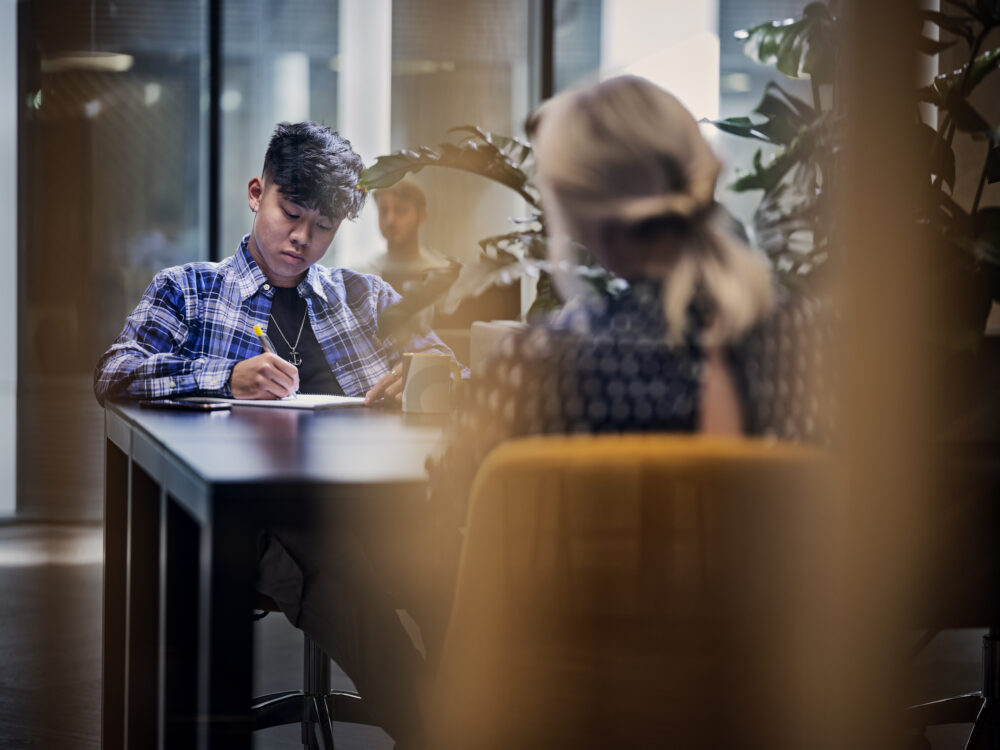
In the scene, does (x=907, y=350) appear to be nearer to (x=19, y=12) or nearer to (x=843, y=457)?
(x=843, y=457)

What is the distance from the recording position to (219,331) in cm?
243

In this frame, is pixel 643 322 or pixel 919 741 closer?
pixel 643 322

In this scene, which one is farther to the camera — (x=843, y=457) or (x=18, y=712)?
(x=18, y=712)

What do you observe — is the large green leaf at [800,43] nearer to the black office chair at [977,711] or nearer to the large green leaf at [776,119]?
the large green leaf at [776,119]

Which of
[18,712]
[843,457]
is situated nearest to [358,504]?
[843,457]

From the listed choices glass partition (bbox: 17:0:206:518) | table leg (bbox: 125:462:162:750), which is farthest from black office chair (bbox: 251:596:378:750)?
glass partition (bbox: 17:0:206:518)

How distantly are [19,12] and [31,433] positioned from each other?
1.66 m

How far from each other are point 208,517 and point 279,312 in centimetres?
134

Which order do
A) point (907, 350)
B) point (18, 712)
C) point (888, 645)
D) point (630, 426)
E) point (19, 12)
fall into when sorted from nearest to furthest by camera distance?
point (907, 350) < point (888, 645) < point (630, 426) < point (18, 712) < point (19, 12)

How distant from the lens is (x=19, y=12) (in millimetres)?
4859

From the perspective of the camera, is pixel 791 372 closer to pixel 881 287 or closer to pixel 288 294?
pixel 881 287

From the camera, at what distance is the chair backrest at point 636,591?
1.12 metres

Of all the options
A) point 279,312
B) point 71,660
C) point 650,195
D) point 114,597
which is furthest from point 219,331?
point 650,195

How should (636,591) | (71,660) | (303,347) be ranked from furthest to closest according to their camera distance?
(71,660) < (303,347) < (636,591)
